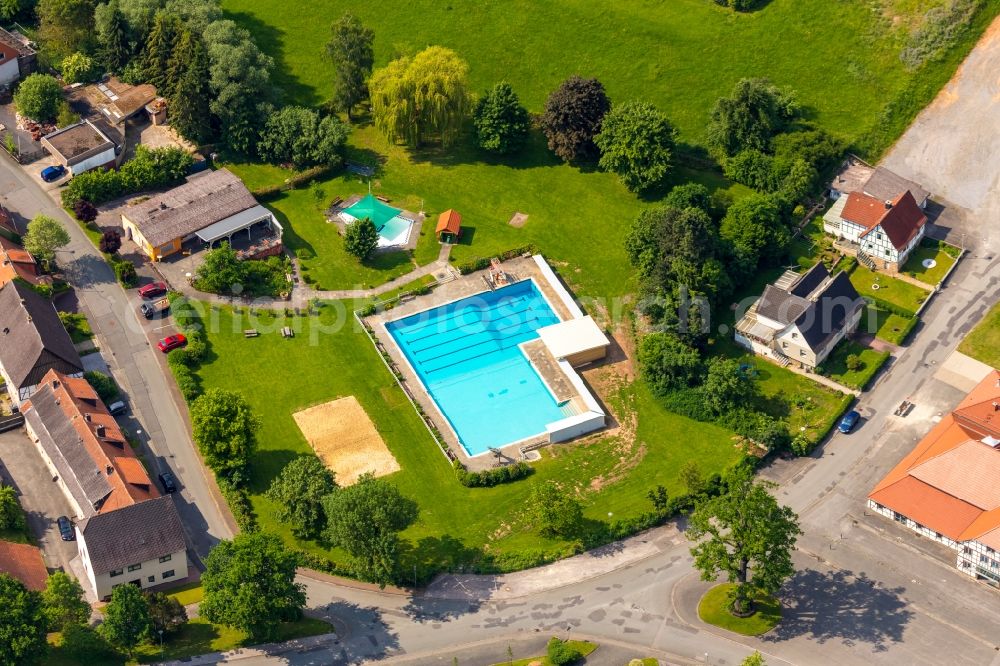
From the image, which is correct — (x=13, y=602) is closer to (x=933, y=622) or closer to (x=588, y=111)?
(x=933, y=622)

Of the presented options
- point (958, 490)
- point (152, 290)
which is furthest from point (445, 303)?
point (958, 490)

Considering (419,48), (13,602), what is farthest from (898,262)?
(13,602)

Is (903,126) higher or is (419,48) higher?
(903,126)

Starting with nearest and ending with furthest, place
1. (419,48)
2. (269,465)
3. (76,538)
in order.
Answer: (76,538), (269,465), (419,48)

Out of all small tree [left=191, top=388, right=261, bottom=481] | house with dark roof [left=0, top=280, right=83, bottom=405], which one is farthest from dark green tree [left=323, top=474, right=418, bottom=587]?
house with dark roof [left=0, top=280, right=83, bottom=405]

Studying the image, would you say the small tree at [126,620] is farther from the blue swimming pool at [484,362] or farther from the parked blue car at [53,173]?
the parked blue car at [53,173]

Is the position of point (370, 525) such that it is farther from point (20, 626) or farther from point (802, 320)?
point (802, 320)

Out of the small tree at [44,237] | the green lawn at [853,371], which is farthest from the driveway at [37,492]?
the green lawn at [853,371]
